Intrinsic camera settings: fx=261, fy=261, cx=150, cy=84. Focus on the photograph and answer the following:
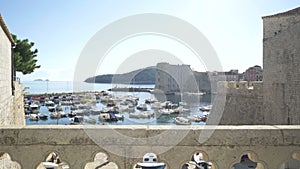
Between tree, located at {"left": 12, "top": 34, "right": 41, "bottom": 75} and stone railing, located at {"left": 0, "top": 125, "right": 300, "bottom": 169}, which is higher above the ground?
tree, located at {"left": 12, "top": 34, "right": 41, "bottom": 75}

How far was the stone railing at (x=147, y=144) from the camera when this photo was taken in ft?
10.0

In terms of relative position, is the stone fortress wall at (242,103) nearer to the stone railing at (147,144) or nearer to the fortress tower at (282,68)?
the fortress tower at (282,68)

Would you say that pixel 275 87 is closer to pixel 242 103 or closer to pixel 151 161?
pixel 242 103

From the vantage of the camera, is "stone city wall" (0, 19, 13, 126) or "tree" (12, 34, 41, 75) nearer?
"stone city wall" (0, 19, 13, 126)

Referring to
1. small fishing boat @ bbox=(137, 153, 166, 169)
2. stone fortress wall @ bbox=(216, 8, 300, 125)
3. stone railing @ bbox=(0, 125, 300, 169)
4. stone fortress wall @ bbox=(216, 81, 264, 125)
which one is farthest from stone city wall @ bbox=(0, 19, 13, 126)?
stone fortress wall @ bbox=(216, 81, 264, 125)

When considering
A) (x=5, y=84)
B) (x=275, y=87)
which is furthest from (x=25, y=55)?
(x=275, y=87)

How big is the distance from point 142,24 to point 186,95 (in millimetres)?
65516

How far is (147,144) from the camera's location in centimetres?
310

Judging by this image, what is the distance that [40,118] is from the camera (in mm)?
45688

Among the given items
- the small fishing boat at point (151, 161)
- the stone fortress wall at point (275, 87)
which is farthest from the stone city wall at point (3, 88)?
the stone fortress wall at point (275, 87)

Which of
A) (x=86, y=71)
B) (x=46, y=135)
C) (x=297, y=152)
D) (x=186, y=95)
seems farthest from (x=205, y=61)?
(x=186, y=95)

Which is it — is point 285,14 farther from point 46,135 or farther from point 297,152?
point 46,135

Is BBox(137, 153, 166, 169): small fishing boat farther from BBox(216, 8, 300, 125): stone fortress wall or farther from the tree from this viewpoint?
the tree

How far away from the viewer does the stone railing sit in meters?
3.05
